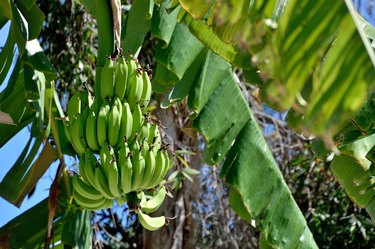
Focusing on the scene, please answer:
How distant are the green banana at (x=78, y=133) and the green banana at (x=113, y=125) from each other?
8cm

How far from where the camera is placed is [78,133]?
6.47ft

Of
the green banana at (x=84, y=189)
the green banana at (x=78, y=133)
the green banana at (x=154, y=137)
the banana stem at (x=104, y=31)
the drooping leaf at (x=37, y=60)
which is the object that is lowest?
the green banana at (x=84, y=189)

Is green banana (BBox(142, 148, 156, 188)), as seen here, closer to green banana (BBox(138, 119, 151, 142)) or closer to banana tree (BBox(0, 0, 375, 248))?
green banana (BBox(138, 119, 151, 142))

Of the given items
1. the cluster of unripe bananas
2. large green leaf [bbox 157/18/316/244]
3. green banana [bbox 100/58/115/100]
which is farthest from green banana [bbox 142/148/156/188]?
large green leaf [bbox 157/18/316/244]

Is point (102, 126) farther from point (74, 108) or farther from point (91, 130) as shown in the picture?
point (74, 108)

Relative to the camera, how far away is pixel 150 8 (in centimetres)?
235

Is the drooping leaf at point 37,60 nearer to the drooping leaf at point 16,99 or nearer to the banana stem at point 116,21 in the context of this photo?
the drooping leaf at point 16,99

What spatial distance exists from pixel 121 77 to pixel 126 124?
0.14m

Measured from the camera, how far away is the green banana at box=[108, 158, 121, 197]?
1.87 m

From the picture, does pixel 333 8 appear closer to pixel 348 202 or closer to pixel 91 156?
pixel 91 156

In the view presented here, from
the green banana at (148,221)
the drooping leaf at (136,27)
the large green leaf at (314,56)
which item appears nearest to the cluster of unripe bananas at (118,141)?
the green banana at (148,221)

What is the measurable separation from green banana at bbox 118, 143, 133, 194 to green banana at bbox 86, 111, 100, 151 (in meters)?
0.08

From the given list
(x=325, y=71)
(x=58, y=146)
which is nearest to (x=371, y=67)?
(x=325, y=71)

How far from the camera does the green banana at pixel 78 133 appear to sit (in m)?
1.97
